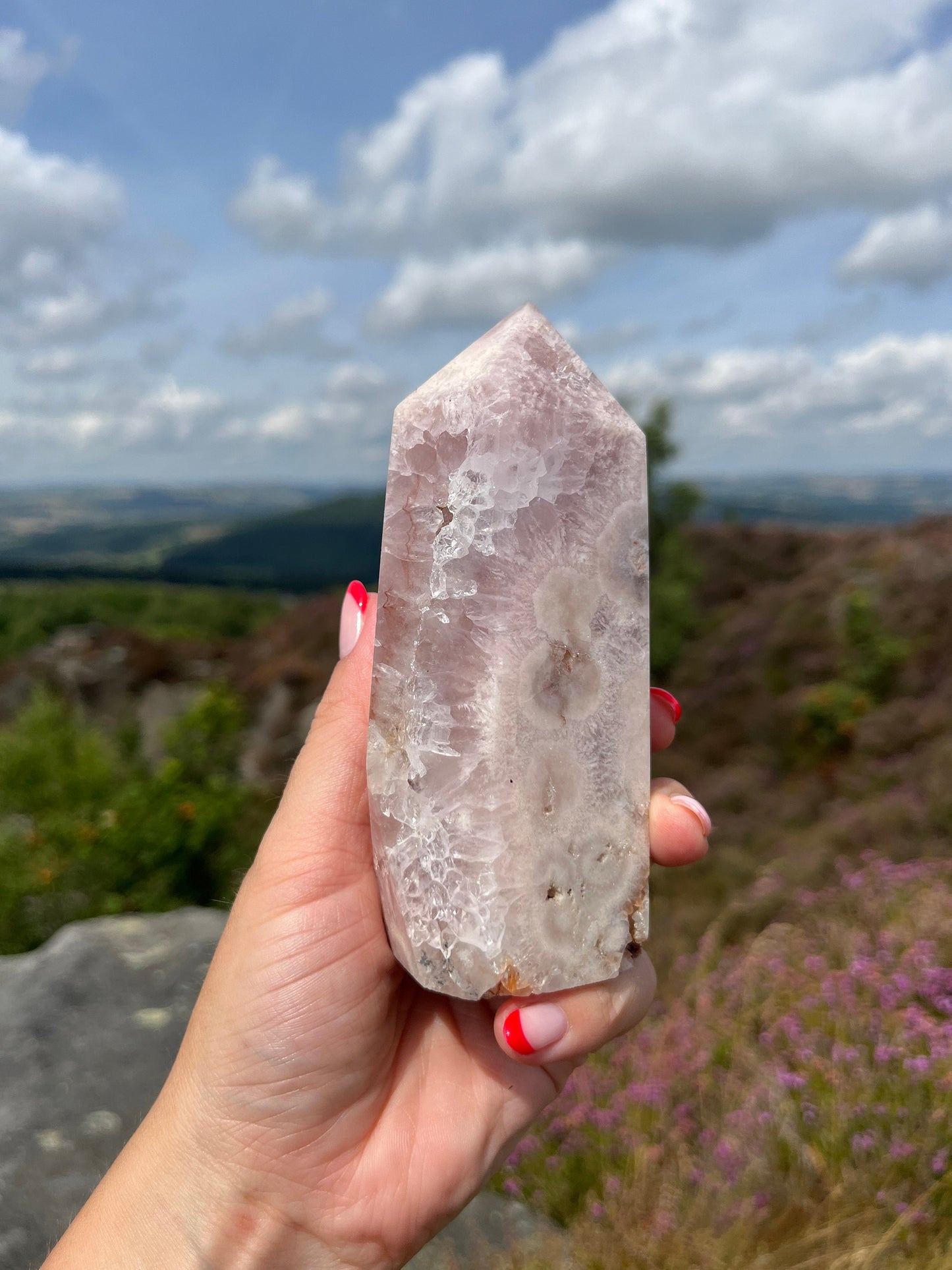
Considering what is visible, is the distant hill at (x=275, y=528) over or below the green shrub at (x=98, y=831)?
over

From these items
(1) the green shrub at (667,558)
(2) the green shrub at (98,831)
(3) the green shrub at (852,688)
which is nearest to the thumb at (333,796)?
(2) the green shrub at (98,831)

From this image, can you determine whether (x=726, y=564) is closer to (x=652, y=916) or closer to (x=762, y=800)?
(x=762, y=800)

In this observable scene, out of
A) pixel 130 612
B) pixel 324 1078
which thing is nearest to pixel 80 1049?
pixel 324 1078

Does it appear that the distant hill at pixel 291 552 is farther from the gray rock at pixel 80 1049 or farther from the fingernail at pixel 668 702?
the fingernail at pixel 668 702

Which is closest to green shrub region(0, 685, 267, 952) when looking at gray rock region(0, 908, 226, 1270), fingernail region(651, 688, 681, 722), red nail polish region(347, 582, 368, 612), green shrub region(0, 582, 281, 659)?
gray rock region(0, 908, 226, 1270)

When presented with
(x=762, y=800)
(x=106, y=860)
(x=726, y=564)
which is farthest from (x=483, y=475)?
(x=726, y=564)

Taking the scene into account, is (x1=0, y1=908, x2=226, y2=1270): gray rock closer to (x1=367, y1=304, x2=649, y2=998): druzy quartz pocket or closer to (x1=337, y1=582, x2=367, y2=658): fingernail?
(x1=367, y1=304, x2=649, y2=998): druzy quartz pocket

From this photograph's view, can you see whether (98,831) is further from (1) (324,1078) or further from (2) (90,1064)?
(1) (324,1078)
